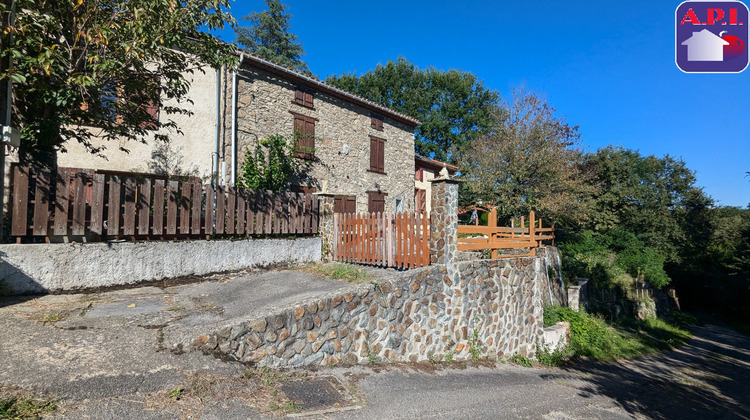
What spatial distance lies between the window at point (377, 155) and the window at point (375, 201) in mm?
1054

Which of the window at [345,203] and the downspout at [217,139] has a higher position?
the downspout at [217,139]

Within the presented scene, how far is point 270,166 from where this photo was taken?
12.3 m

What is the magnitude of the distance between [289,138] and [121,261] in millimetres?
8120

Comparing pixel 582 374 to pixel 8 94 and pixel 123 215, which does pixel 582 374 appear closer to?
pixel 123 215

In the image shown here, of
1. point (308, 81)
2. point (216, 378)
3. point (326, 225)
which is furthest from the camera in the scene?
point (308, 81)

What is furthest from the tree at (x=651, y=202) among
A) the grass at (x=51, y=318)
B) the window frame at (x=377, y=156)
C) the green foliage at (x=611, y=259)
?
the grass at (x=51, y=318)

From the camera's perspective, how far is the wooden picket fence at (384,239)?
7.33 metres

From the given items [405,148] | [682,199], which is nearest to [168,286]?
[405,148]

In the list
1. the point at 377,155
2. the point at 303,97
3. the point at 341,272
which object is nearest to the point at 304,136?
the point at 303,97

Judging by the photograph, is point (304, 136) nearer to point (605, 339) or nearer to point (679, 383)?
point (605, 339)

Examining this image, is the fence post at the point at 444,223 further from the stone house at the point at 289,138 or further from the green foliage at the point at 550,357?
the green foliage at the point at 550,357

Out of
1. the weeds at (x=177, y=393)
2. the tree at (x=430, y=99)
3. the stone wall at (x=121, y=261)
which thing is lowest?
the weeds at (x=177, y=393)

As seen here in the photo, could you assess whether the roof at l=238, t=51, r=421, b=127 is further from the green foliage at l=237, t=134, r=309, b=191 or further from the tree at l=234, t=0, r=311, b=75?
the tree at l=234, t=0, r=311, b=75

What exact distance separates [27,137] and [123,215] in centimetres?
193
